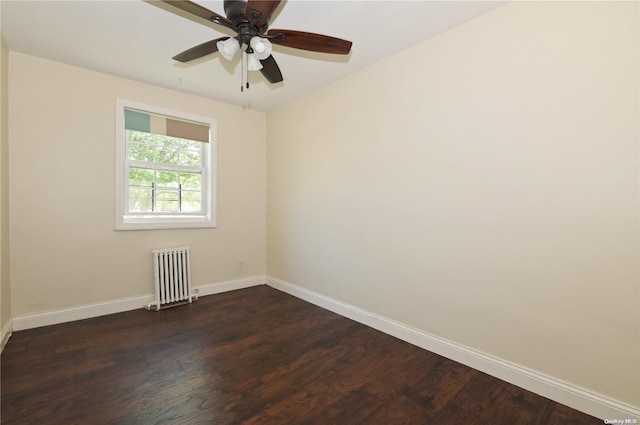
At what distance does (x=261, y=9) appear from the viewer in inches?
62.6

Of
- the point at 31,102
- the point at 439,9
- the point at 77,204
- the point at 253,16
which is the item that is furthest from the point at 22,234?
the point at 439,9

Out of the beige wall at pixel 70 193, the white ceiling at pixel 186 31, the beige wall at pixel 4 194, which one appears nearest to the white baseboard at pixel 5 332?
the beige wall at pixel 4 194

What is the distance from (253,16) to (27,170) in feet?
9.22

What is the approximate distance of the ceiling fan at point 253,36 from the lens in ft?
5.15

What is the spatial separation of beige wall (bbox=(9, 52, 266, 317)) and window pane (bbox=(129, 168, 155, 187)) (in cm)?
22

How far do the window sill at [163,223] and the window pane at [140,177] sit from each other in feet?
1.41

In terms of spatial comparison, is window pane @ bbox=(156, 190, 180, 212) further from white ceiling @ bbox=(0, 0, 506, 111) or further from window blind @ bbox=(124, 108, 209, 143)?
white ceiling @ bbox=(0, 0, 506, 111)

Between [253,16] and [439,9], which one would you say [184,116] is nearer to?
[253,16]

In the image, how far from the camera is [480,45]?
2.12 metres

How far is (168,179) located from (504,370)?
4.01 metres

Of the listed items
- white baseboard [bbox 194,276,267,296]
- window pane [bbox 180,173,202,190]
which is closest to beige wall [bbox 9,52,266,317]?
white baseboard [bbox 194,276,267,296]

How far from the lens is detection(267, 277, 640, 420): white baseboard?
5.41 feet

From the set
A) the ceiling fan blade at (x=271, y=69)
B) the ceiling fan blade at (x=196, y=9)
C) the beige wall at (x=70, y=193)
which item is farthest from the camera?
the beige wall at (x=70, y=193)

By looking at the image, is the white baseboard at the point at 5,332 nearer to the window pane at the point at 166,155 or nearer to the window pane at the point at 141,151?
the window pane at the point at 141,151
